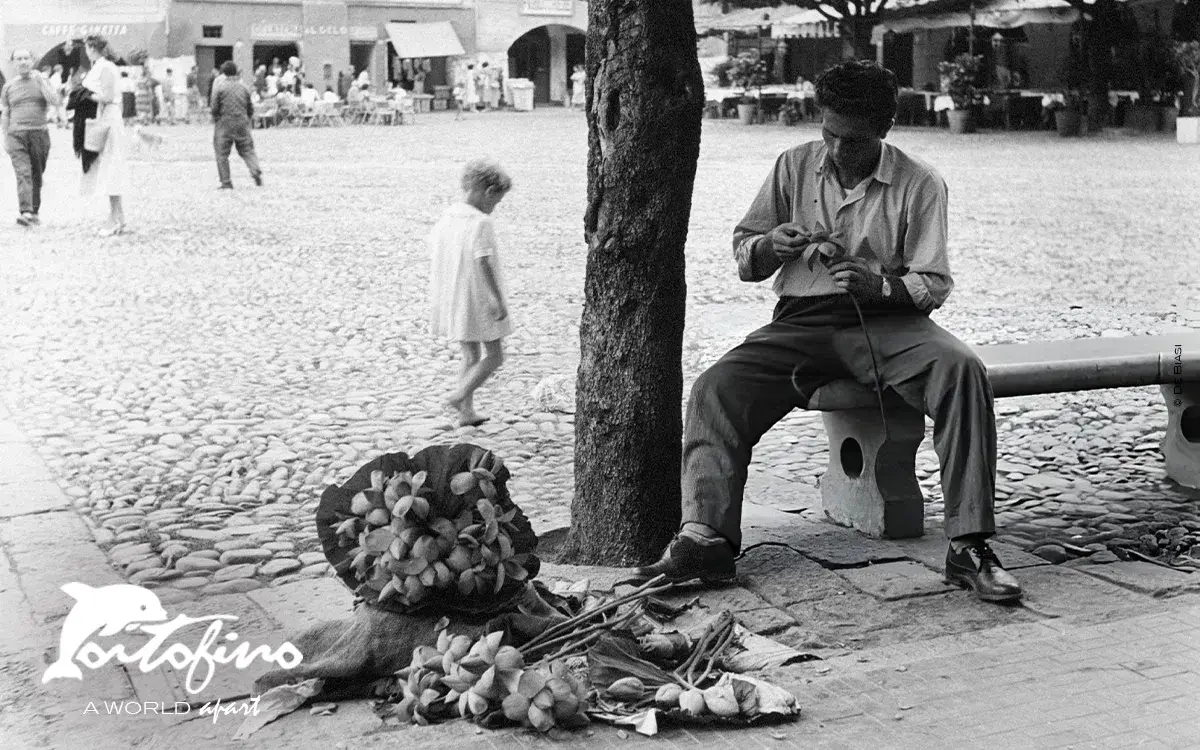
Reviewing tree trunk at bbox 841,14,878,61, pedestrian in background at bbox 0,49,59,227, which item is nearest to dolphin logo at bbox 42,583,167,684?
pedestrian in background at bbox 0,49,59,227

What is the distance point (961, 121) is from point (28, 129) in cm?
1486

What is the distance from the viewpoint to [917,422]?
185 inches

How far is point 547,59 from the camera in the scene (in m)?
10.8

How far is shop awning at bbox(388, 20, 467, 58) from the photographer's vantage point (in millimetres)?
11375

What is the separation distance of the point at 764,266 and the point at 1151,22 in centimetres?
1980

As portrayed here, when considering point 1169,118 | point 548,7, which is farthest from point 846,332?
point 1169,118

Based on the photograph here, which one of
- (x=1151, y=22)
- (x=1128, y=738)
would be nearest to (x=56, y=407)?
(x=1128, y=738)

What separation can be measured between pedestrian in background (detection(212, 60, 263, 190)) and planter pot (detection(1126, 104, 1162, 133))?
13.7 metres

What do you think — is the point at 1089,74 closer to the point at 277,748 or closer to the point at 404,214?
the point at 404,214

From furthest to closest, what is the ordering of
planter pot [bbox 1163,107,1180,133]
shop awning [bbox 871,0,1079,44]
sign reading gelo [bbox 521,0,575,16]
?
planter pot [bbox 1163,107,1180,133] → shop awning [bbox 871,0,1079,44] → sign reading gelo [bbox 521,0,575,16]

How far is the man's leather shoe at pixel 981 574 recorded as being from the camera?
4.06 metres

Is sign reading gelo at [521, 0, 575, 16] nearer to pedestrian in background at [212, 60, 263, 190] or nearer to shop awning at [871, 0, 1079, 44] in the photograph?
pedestrian in background at [212, 60, 263, 190]

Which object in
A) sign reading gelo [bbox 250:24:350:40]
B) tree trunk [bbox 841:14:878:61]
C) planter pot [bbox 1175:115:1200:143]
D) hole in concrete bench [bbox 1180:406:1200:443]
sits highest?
tree trunk [bbox 841:14:878:61]

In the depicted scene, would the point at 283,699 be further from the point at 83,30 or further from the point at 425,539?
the point at 83,30
